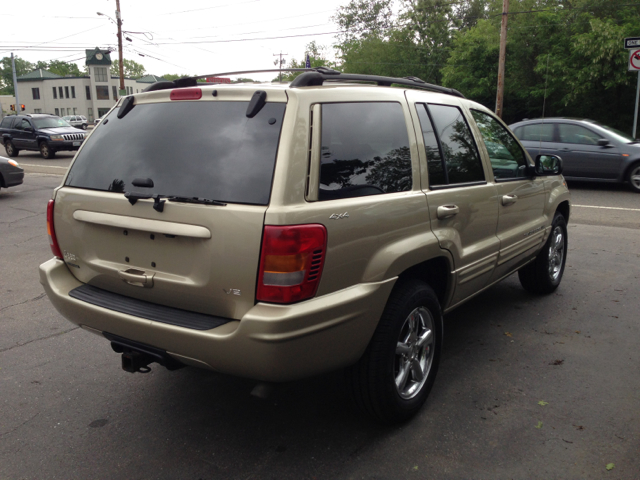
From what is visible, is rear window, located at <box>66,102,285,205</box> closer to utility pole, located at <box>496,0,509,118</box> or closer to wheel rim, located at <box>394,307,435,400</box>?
wheel rim, located at <box>394,307,435,400</box>

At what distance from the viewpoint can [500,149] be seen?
435 cm

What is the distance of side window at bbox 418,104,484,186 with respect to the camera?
3432 millimetres

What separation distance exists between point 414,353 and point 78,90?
91742mm

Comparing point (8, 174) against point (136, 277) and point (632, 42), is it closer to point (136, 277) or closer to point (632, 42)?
point (136, 277)

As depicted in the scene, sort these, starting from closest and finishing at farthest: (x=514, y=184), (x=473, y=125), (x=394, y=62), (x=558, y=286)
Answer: (x=473, y=125) → (x=514, y=184) → (x=558, y=286) → (x=394, y=62)

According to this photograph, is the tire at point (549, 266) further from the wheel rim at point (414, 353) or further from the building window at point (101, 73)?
the building window at point (101, 73)

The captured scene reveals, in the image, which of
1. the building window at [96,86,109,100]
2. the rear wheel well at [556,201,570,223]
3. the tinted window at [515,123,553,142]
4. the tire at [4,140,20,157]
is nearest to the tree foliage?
the tinted window at [515,123,553,142]

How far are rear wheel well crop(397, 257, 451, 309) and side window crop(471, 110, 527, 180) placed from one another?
3.47 ft

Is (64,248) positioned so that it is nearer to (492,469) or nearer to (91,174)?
(91,174)

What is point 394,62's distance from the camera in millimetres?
48000

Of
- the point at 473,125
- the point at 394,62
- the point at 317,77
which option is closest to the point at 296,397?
the point at 317,77

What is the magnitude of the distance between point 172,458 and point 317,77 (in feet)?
6.82

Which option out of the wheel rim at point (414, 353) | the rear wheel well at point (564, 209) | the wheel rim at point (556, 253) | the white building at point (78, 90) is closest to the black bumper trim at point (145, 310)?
the wheel rim at point (414, 353)

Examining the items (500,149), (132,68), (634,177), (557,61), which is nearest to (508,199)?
(500,149)
